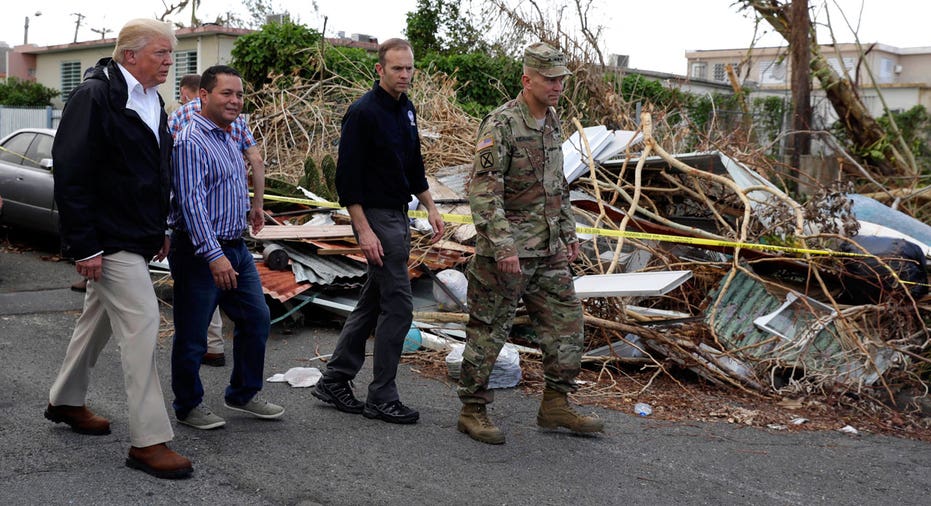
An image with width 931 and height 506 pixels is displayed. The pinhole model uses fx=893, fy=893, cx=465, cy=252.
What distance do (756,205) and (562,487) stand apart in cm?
432

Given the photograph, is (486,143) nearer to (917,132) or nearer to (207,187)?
(207,187)

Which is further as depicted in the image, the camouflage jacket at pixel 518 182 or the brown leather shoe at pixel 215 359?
the brown leather shoe at pixel 215 359

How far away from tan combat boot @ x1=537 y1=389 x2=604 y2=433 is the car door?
705 cm

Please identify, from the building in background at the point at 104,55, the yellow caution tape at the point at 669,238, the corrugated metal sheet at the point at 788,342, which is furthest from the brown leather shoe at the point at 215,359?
the building in background at the point at 104,55

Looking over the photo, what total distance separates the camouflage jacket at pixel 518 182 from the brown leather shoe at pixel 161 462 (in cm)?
178

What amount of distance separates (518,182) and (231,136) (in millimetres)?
1611

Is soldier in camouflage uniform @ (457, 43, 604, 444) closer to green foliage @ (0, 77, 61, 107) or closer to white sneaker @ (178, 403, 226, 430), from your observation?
white sneaker @ (178, 403, 226, 430)

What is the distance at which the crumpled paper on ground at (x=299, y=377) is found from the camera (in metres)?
5.70

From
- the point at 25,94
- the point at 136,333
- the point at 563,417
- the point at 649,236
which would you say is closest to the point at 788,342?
the point at 649,236

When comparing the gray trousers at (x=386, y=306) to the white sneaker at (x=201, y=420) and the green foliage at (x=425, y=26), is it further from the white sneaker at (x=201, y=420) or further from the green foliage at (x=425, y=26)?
the green foliage at (x=425, y=26)

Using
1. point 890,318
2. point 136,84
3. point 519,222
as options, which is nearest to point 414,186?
point 519,222

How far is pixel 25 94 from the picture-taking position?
2709cm

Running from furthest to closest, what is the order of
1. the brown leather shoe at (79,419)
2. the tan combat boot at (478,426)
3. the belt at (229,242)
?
the tan combat boot at (478,426) → the belt at (229,242) → the brown leather shoe at (79,419)

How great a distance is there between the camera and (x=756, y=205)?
759 centimetres
